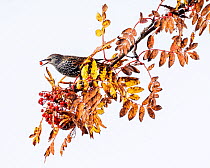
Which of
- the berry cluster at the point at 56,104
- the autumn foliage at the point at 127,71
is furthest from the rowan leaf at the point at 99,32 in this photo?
the berry cluster at the point at 56,104

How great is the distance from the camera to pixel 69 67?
59cm

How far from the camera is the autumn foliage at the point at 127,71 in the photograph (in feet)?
1.63

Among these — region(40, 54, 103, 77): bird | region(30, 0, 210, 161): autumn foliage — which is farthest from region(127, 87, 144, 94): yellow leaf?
region(40, 54, 103, 77): bird

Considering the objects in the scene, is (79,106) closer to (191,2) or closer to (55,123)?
(55,123)

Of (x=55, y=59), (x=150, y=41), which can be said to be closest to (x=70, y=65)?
(x=55, y=59)

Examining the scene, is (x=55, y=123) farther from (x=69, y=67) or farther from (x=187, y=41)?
(x=187, y=41)

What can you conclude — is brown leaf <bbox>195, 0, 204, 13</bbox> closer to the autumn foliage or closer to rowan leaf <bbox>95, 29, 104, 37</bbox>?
the autumn foliage

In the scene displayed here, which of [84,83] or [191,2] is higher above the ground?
[191,2]

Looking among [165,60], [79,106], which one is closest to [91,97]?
Answer: [79,106]

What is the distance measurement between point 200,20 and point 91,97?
198 millimetres

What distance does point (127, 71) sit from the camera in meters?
→ 0.51

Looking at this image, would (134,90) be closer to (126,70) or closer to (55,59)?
(126,70)

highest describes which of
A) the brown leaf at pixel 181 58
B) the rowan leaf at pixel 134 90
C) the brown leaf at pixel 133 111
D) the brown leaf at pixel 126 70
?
the brown leaf at pixel 181 58

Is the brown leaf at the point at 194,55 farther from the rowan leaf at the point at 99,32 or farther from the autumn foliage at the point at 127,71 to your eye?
the rowan leaf at the point at 99,32
